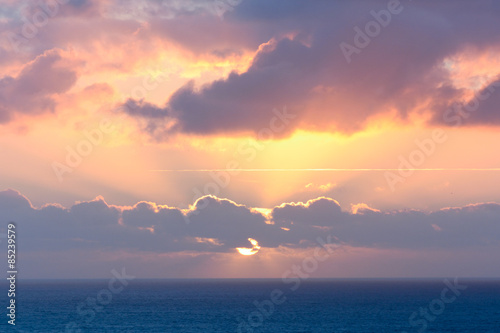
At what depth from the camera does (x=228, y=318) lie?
150 m

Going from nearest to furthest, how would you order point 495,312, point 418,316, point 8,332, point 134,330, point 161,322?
point 8,332
point 134,330
point 161,322
point 418,316
point 495,312

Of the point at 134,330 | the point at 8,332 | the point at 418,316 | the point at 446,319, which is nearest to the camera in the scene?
the point at 8,332

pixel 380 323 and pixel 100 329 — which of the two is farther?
pixel 380 323

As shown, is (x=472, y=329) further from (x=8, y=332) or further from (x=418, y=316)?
(x=8, y=332)

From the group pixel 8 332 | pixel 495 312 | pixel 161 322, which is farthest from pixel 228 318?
pixel 495 312

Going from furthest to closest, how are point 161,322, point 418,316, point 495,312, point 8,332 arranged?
1. point 495,312
2. point 418,316
3. point 161,322
4. point 8,332

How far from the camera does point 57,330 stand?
407 feet

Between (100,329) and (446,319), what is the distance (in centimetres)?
8193

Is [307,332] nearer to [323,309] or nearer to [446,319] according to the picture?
[446,319]

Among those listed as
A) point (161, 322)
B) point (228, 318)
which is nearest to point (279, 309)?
point (228, 318)

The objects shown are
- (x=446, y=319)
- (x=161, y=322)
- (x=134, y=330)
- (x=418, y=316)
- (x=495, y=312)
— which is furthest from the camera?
(x=495, y=312)

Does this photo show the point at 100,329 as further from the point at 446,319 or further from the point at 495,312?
the point at 495,312

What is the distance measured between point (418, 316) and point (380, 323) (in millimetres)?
24199

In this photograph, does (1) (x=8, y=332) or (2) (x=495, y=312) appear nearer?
(1) (x=8, y=332)
